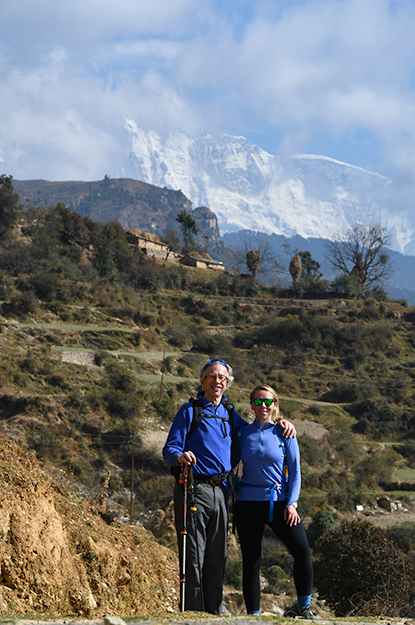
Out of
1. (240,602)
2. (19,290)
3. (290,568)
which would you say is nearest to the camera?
(240,602)

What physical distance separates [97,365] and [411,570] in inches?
860

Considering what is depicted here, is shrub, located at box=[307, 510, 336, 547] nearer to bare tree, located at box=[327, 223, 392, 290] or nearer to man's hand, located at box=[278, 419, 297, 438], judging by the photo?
man's hand, located at box=[278, 419, 297, 438]

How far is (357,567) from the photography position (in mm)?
11469

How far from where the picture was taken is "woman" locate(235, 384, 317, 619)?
407 cm

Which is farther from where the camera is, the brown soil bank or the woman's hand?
the brown soil bank

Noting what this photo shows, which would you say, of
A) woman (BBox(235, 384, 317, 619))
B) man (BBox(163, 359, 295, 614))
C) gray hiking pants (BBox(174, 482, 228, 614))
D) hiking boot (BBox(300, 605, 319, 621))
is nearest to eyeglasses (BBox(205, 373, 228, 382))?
man (BBox(163, 359, 295, 614))

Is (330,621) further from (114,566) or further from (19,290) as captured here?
(19,290)

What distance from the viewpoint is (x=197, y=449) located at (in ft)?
13.7

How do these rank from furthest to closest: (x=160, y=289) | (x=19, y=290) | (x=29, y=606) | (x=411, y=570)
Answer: (x=160, y=289) < (x=19, y=290) < (x=411, y=570) < (x=29, y=606)

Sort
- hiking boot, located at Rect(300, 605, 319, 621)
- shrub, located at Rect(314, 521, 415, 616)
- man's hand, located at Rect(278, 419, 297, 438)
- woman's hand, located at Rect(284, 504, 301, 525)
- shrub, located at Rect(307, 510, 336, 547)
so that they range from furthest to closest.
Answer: shrub, located at Rect(307, 510, 336, 547)
shrub, located at Rect(314, 521, 415, 616)
man's hand, located at Rect(278, 419, 297, 438)
woman's hand, located at Rect(284, 504, 301, 525)
hiking boot, located at Rect(300, 605, 319, 621)

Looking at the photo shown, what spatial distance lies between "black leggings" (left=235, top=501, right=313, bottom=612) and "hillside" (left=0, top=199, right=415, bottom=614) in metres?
1.86

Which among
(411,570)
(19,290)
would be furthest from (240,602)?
(19,290)

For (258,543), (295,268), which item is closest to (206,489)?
(258,543)

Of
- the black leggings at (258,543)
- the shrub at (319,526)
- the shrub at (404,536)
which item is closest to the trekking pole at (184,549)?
the black leggings at (258,543)
